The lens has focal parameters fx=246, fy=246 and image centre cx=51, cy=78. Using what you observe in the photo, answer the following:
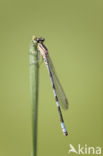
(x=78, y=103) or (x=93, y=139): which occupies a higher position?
(x=78, y=103)

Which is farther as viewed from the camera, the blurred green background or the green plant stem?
the blurred green background

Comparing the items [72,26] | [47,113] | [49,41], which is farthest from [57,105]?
[72,26]

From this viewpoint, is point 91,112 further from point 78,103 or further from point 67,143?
point 67,143

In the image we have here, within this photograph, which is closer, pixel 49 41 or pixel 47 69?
pixel 47 69

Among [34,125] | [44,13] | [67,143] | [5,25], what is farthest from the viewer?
[44,13]

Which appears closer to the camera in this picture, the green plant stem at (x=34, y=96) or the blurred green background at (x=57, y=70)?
the green plant stem at (x=34, y=96)

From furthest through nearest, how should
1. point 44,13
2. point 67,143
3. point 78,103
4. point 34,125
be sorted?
point 44,13 → point 78,103 → point 67,143 → point 34,125

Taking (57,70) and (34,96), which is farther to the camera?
(57,70)

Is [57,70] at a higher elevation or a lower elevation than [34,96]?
higher
